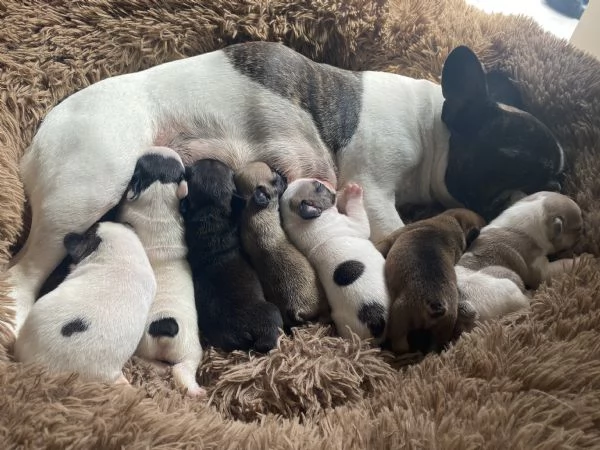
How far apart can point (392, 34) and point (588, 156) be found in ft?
2.49

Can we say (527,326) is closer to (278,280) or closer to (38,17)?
(278,280)

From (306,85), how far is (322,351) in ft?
2.83

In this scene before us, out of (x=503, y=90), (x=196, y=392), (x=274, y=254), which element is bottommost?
(x=196, y=392)

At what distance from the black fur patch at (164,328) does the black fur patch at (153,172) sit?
15.3 inches

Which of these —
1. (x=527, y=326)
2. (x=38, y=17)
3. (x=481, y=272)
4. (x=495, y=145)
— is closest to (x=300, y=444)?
(x=527, y=326)

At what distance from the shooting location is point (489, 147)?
6.40 ft

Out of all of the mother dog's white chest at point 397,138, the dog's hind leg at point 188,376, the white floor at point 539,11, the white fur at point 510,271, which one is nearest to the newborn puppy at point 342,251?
the mother dog's white chest at point 397,138

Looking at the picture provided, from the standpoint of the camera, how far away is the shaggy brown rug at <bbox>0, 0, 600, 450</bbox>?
3.92 ft

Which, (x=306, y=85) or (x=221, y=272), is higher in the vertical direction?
(x=306, y=85)

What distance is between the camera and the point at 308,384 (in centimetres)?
142

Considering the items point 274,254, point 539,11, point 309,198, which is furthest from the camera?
point 539,11

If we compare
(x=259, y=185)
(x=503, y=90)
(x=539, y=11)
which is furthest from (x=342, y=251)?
(x=539, y=11)

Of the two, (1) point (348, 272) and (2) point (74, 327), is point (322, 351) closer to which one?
(1) point (348, 272)

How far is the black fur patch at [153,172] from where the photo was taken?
1712 mm
